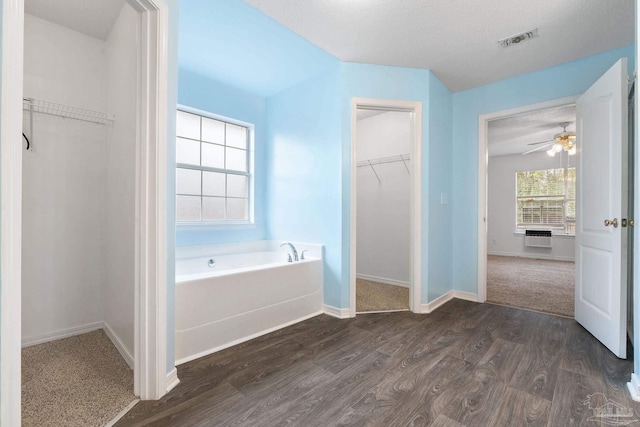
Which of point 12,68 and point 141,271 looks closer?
point 12,68

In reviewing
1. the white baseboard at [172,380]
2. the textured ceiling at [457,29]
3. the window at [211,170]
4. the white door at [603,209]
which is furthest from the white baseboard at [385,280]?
the white baseboard at [172,380]

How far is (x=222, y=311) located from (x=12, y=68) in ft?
5.78

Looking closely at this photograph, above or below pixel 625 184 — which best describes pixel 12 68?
above

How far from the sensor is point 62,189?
2.38 meters

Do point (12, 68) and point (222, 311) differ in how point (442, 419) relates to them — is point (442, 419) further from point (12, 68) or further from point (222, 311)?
point (12, 68)

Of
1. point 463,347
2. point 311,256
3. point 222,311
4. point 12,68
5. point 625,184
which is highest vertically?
point 12,68

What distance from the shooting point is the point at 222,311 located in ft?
7.06

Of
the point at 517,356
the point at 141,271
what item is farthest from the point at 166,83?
the point at 517,356

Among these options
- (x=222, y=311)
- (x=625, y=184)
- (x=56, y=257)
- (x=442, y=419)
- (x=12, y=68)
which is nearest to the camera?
(x=12, y=68)

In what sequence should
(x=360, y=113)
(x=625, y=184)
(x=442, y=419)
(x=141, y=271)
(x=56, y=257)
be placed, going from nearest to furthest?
(x=442, y=419), (x=141, y=271), (x=625, y=184), (x=56, y=257), (x=360, y=113)

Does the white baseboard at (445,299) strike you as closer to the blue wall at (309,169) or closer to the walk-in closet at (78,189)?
the blue wall at (309,169)

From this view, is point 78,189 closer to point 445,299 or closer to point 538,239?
point 445,299

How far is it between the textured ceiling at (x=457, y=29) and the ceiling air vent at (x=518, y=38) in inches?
2.0

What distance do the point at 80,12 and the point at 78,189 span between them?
1388 mm
